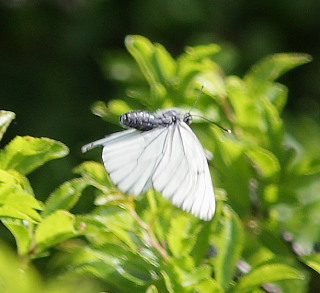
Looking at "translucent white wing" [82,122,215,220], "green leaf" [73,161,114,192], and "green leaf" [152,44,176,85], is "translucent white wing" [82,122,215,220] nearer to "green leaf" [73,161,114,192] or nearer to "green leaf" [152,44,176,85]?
"green leaf" [73,161,114,192]

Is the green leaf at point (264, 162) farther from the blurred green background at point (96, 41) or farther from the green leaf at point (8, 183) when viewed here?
the blurred green background at point (96, 41)

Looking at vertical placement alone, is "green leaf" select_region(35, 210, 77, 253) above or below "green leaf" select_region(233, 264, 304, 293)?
below

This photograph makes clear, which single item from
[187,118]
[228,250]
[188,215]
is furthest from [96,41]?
[228,250]

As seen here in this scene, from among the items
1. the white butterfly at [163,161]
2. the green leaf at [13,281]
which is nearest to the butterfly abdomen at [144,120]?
the white butterfly at [163,161]

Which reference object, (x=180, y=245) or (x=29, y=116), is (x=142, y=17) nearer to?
(x=29, y=116)

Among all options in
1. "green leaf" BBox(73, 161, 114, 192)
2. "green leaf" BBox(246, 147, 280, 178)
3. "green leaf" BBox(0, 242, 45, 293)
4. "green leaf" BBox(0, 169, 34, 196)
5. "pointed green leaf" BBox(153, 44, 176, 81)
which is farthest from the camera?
"pointed green leaf" BBox(153, 44, 176, 81)

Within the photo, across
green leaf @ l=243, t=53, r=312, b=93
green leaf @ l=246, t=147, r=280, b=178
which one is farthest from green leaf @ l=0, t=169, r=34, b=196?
green leaf @ l=243, t=53, r=312, b=93

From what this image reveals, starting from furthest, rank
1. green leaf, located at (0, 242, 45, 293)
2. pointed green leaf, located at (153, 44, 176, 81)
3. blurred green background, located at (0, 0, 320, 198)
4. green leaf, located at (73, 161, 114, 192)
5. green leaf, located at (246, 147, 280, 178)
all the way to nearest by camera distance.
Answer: blurred green background, located at (0, 0, 320, 198) → pointed green leaf, located at (153, 44, 176, 81) → green leaf, located at (246, 147, 280, 178) → green leaf, located at (73, 161, 114, 192) → green leaf, located at (0, 242, 45, 293)

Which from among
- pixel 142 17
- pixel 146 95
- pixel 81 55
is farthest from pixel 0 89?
pixel 146 95
